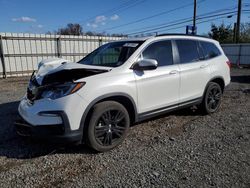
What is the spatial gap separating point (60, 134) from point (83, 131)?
13.5 inches

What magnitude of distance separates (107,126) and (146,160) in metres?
0.77

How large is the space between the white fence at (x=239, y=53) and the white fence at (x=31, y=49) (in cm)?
1402

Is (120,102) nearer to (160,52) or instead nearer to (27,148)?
(160,52)

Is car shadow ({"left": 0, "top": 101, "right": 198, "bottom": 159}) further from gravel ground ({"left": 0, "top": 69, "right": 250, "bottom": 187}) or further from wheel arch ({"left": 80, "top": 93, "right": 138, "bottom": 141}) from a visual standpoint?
wheel arch ({"left": 80, "top": 93, "right": 138, "bottom": 141})

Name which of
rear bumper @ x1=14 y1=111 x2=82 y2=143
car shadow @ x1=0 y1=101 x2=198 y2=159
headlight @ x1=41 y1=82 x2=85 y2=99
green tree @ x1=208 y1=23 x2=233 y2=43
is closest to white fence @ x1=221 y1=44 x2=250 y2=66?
green tree @ x1=208 y1=23 x2=233 y2=43

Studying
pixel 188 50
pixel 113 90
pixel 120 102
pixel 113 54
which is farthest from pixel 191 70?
pixel 113 90

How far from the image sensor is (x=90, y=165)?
3.12 meters

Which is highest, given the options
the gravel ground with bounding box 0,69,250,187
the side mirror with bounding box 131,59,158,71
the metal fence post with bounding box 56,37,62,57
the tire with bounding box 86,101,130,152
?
the metal fence post with bounding box 56,37,62,57

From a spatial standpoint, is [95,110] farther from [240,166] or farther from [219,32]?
[219,32]

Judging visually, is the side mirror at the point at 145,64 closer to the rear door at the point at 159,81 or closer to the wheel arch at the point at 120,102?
the rear door at the point at 159,81

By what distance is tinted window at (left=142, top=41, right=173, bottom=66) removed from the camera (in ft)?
13.1

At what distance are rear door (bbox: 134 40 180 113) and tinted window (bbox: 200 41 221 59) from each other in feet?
3.87

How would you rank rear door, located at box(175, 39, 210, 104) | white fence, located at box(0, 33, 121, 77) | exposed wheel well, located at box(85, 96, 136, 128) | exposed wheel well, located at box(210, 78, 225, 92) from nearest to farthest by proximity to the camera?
exposed wheel well, located at box(85, 96, 136, 128) < rear door, located at box(175, 39, 210, 104) < exposed wheel well, located at box(210, 78, 225, 92) < white fence, located at box(0, 33, 121, 77)

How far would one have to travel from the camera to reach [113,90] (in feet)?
11.2
